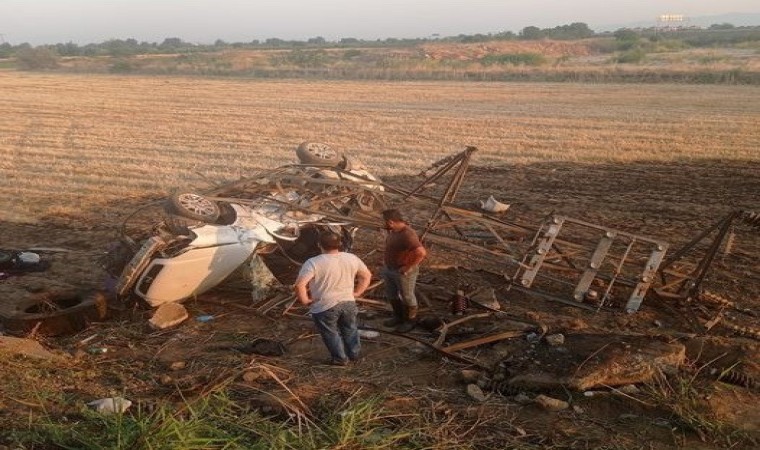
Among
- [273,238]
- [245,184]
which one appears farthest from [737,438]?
[245,184]

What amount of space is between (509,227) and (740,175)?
944 cm

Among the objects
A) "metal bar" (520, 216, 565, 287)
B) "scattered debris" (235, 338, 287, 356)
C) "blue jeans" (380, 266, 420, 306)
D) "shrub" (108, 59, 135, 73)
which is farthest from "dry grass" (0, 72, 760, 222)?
"shrub" (108, 59, 135, 73)

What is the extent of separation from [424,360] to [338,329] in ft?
2.75

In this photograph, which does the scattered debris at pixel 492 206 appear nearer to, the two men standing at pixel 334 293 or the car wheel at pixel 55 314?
the two men standing at pixel 334 293

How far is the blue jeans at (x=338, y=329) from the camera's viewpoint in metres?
6.34

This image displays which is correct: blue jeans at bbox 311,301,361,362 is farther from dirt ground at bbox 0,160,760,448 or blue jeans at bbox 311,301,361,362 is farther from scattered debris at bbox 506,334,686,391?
scattered debris at bbox 506,334,686,391

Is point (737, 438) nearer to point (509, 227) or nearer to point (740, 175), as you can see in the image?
point (509, 227)

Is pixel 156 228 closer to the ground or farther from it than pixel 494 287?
farther from it

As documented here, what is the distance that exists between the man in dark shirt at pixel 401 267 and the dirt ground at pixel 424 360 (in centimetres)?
25

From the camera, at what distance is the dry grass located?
1622 centimetres

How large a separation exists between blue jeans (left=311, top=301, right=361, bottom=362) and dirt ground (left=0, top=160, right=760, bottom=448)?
0.17m

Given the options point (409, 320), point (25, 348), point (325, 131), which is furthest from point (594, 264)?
point (325, 131)

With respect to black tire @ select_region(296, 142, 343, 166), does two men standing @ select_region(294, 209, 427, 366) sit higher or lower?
lower

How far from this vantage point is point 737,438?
516 centimetres
